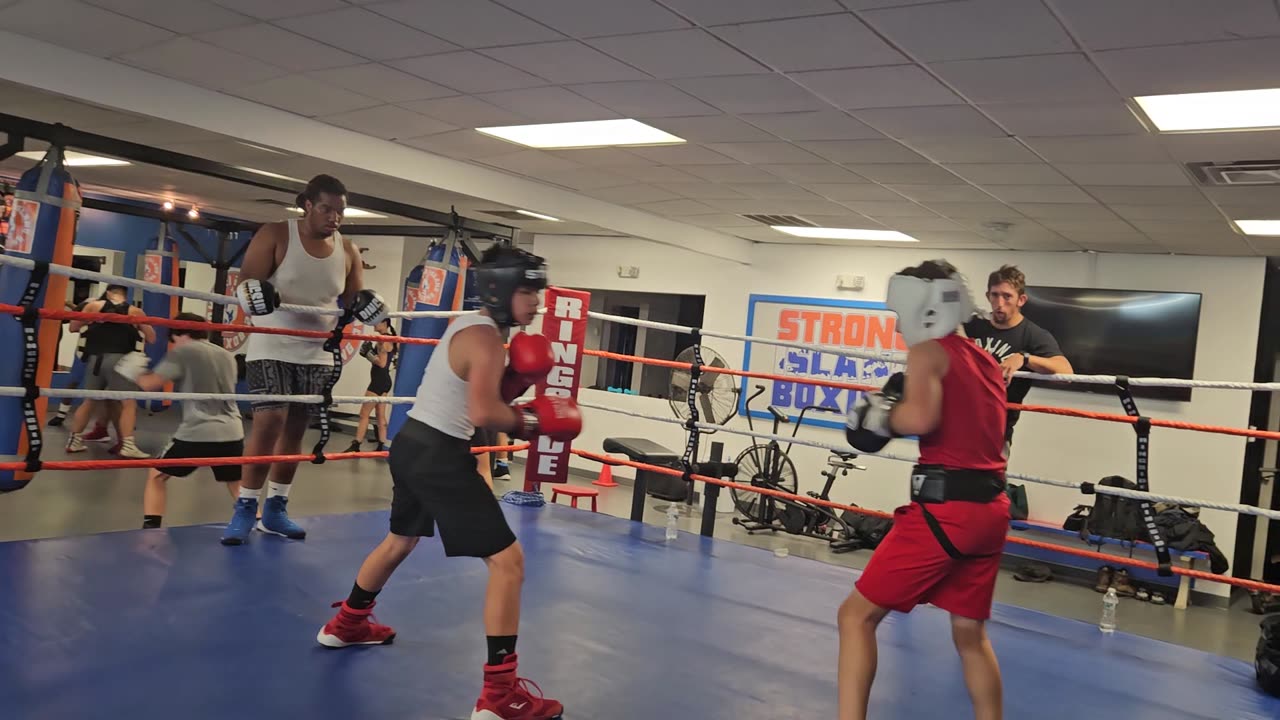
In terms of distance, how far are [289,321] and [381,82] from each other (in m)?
1.51

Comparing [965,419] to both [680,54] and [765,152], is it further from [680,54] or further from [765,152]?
[765,152]

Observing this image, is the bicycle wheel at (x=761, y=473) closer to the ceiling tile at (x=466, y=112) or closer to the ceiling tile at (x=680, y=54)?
the ceiling tile at (x=466, y=112)

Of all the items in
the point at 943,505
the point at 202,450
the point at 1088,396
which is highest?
the point at 1088,396

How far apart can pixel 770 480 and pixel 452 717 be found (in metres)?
5.27

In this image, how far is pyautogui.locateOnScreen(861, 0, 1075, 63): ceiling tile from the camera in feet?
8.39

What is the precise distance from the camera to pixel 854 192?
5430mm

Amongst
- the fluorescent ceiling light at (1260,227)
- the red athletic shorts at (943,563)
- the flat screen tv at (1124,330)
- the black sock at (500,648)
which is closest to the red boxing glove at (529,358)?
the black sock at (500,648)

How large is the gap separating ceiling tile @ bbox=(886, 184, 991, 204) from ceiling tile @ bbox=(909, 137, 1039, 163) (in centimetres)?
63

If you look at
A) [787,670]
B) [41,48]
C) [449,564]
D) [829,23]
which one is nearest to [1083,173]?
[829,23]

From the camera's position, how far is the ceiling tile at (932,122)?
3.62 m

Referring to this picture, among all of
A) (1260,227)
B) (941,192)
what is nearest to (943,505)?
(941,192)

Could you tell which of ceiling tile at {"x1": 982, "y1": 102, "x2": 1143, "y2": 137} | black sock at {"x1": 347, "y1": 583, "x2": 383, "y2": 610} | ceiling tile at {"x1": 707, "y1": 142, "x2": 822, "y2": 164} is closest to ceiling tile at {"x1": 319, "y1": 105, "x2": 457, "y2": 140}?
ceiling tile at {"x1": 707, "y1": 142, "x2": 822, "y2": 164}

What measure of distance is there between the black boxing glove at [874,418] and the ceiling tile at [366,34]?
7.46 ft

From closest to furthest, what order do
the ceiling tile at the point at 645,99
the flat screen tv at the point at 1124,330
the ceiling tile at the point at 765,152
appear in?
the ceiling tile at the point at 645,99, the ceiling tile at the point at 765,152, the flat screen tv at the point at 1124,330
